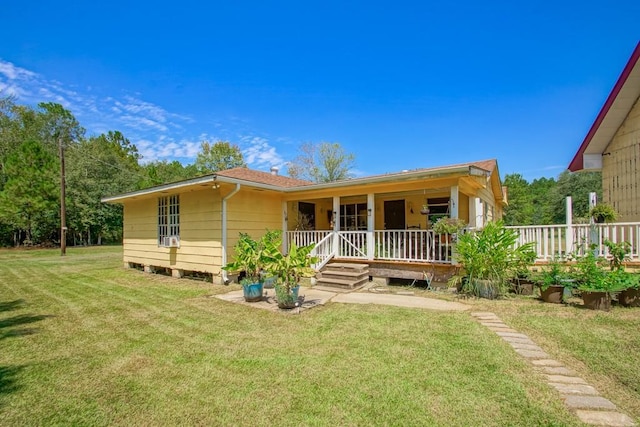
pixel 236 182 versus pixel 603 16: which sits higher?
pixel 603 16

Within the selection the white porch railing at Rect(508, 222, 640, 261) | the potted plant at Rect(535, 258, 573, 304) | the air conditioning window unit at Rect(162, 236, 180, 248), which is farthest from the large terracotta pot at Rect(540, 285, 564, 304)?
the air conditioning window unit at Rect(162, 236, 180, 248)

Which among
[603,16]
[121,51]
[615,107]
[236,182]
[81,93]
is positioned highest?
[81,93]

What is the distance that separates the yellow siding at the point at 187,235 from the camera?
26.9 ft

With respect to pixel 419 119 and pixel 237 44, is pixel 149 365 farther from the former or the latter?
pixel 419 119

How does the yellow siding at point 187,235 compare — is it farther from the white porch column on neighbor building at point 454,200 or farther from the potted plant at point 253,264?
the white porch column on neighbor building at point 454,200

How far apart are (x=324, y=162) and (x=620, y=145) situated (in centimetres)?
2253

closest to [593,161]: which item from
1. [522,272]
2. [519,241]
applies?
[519,241]

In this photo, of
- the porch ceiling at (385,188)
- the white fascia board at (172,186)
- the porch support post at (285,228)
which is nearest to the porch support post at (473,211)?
the porch ceiling at (385,188)

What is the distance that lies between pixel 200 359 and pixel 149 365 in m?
0.51

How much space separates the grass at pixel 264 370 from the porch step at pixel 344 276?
199 centimetres

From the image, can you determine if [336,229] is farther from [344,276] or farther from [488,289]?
[488,289]

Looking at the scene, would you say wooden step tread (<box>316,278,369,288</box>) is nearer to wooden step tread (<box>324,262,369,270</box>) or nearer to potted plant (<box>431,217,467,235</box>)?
wooden step tread (<box>324,262,369,270</box>)

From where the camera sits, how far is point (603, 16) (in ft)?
28.8

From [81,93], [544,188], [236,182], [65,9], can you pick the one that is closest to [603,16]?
[236,182]
